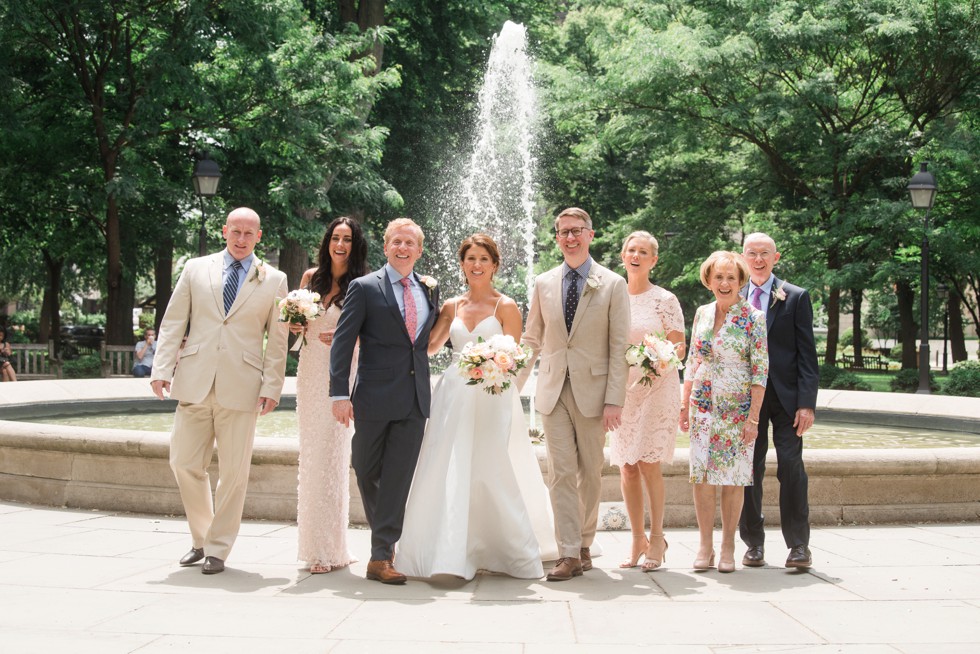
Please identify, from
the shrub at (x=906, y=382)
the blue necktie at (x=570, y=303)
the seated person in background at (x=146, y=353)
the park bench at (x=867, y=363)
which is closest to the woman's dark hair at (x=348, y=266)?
the blue necktie at (x=570, y=303)

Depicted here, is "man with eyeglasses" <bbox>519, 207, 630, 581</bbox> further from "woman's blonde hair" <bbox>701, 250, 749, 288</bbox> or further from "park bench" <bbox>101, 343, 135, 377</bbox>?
"park bench" <bbox>101, 343, 135, 377</bbox>

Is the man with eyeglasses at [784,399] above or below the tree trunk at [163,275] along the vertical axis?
below

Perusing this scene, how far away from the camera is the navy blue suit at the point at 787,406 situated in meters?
6.72

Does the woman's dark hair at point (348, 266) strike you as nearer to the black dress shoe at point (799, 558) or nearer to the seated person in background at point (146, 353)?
the black dress shoe at point (799, 558)

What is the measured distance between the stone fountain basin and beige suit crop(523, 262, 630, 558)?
4.83 feet

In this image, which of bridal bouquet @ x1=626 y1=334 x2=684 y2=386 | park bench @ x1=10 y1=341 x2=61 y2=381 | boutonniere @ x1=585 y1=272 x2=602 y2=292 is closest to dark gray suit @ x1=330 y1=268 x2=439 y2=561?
boutonniere @ x1=585 y1=272 x2=602 y2=292

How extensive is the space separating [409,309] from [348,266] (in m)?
0.70

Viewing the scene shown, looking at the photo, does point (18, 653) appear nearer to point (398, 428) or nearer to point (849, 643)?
point (398, 428)

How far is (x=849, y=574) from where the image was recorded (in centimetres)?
650

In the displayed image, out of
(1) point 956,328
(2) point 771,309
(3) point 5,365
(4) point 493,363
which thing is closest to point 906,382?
(2) point 771,309

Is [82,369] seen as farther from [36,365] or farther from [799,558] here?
[799,558]

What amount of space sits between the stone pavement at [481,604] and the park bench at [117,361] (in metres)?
15.1

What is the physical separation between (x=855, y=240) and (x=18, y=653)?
22.0 metres

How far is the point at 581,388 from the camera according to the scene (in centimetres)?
647
